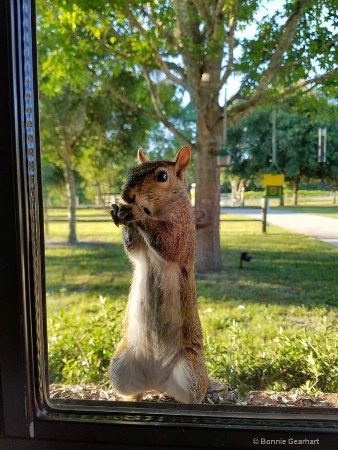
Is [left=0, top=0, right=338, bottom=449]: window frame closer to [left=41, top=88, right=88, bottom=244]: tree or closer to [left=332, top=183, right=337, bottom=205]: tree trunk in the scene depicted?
[left=41, top=88, right=88, bottom=244]: tree

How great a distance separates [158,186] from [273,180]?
1.08 feet

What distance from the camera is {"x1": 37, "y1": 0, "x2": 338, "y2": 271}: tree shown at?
0.81 metres

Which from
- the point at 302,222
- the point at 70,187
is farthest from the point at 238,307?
the point at 70,187

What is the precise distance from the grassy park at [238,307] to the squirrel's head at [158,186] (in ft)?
0.67

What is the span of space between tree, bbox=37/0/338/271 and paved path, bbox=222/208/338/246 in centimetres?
9

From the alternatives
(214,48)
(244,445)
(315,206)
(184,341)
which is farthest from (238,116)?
(244,445)

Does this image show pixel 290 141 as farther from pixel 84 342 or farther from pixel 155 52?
pixel 84 342

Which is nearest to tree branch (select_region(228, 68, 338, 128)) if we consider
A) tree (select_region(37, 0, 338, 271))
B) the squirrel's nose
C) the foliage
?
tree (select_region(37, 0, 338, 271))

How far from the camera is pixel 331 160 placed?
85cm

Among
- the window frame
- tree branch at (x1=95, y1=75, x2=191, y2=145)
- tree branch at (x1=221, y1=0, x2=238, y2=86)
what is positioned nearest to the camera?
the window frame

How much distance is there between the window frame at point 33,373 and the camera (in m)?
0.60

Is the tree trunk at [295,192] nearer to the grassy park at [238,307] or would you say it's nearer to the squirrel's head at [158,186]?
the grassy park at [238,307]

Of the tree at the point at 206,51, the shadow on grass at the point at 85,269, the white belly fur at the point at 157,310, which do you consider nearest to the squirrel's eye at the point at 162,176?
the white belly fur at the point at 157,310

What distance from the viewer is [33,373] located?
65 centimetres
